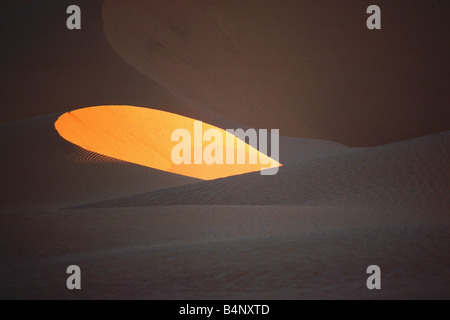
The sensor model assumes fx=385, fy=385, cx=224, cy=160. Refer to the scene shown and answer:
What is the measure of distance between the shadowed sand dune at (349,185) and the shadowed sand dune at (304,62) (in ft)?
19.8

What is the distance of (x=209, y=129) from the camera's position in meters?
14.9

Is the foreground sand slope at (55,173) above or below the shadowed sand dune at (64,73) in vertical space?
below

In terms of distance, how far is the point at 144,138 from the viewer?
1473 centimetres

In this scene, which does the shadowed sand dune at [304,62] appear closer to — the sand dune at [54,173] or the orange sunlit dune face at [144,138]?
the orange sunlit dune face at [144,138]

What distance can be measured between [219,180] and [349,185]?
242 centimetres

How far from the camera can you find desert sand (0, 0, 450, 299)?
9.78 feet

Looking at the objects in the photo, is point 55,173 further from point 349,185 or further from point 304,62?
point 304,62

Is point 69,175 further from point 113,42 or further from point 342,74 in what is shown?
point 342,74

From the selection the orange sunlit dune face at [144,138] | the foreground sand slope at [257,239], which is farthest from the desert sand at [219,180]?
the orange sunlit dune face at [144,138]

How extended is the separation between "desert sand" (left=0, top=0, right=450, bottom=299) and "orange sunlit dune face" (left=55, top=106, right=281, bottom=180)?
148 cm

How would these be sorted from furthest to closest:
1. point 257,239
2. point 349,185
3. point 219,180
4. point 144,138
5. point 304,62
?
point 144,138
point 304,62
point 219,180
point 349,185
point 257,239

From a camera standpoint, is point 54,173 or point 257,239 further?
point 54,173

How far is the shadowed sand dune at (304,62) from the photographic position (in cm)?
1269

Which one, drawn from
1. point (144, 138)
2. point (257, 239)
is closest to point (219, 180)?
point (257, 239)
